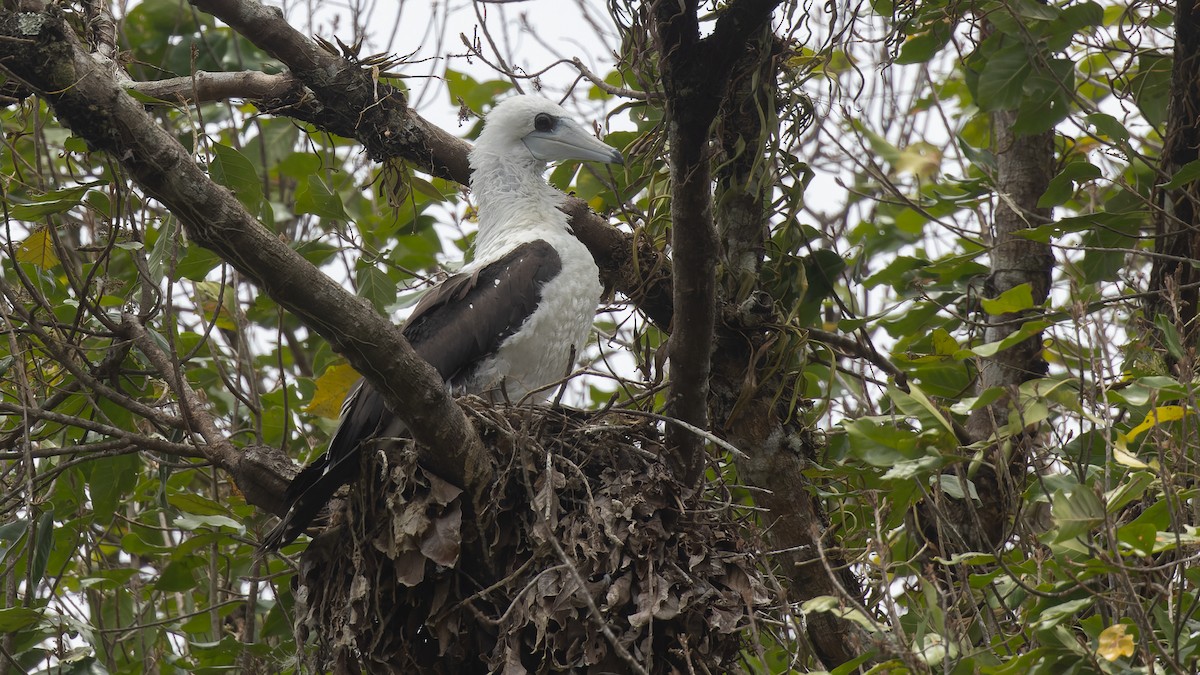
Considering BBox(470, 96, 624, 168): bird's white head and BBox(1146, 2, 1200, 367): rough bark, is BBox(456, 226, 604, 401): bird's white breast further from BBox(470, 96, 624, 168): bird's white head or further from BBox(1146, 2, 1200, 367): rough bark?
BBox(1146, 2, 1200, 367): rough bark

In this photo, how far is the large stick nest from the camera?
11.5 ft

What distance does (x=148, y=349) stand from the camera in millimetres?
4430

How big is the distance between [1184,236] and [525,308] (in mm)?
2671

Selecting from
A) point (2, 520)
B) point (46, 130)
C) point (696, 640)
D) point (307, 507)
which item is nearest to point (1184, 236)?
point (696, 640)

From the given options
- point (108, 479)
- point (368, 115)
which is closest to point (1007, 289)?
point (368, 115)

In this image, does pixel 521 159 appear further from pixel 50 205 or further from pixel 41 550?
pixel 41 550

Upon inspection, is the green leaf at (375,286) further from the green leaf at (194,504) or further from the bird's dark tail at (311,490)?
the bird's dark tail at (311,490)

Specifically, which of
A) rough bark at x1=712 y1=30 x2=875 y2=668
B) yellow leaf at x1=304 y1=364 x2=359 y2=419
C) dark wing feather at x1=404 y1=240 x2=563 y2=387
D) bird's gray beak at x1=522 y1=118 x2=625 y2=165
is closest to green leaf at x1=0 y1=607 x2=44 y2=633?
yellow leaf at x1=304 y1=364 x2=359 y2=419

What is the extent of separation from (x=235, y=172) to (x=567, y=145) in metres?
1.65

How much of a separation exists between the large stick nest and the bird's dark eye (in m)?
1.98

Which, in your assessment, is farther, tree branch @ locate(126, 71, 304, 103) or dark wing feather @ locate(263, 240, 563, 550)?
tree branch @ locate(126, 71, 304, 103)

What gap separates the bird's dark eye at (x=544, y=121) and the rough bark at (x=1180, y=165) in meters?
2.62

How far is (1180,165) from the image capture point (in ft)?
15.9

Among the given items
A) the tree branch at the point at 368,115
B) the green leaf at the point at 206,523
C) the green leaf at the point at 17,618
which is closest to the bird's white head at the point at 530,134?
the tree branch at the point at 368,115
